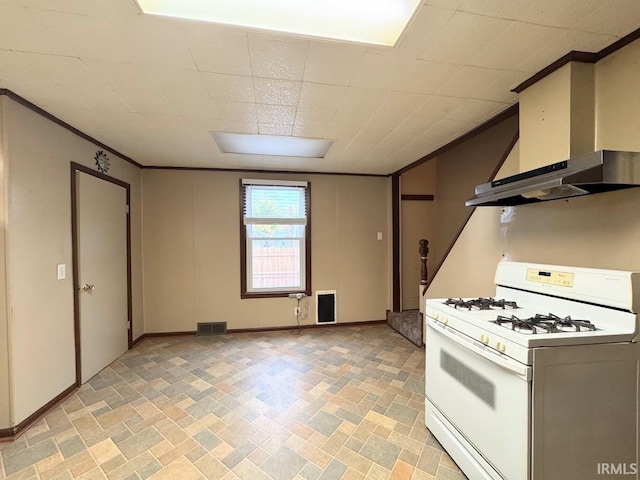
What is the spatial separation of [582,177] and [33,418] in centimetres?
394

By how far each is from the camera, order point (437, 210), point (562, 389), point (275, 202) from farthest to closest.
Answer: point (437, 210) < point (275, 202) < point (562, 389)

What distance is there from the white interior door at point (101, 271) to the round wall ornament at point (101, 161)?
0.50ft

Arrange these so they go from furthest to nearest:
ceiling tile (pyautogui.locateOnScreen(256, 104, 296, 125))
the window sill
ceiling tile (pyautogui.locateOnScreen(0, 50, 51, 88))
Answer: the window sill, ceiling tile (pyautogui.locateOnScreen(256, 104, 296, 125)), ceiling tile (pyautogui.locateOnScreen(0, 50, 51, 88))

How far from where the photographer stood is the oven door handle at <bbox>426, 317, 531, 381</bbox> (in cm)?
125

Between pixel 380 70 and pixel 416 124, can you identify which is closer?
pixel 380 70

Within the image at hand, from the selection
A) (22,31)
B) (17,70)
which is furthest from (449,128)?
(17,70)

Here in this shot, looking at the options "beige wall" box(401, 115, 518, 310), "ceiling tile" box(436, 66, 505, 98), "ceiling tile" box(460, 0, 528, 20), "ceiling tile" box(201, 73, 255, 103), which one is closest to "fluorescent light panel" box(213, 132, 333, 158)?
"ceiling tile" box(201, 73, 255, 103)

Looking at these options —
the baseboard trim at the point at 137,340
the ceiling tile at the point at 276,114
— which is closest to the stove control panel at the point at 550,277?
the ceiling tile at the point at 276,114

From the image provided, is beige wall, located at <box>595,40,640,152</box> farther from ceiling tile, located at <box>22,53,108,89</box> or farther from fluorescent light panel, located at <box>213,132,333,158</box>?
ceiling tile, located at <box>22,53,108,89</box>

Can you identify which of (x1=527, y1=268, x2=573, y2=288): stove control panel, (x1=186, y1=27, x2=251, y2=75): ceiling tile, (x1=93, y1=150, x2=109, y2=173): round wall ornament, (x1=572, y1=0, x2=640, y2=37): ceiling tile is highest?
(x1=572, y1=0, x2=640, y2=37): ceiling tile

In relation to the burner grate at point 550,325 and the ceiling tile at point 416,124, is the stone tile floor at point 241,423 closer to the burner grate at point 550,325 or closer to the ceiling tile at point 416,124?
the burner grate at point 550,325

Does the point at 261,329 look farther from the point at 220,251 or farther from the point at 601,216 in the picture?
the point at 601,216

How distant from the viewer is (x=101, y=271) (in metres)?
3.05

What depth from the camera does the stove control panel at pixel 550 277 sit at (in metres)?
1.64
